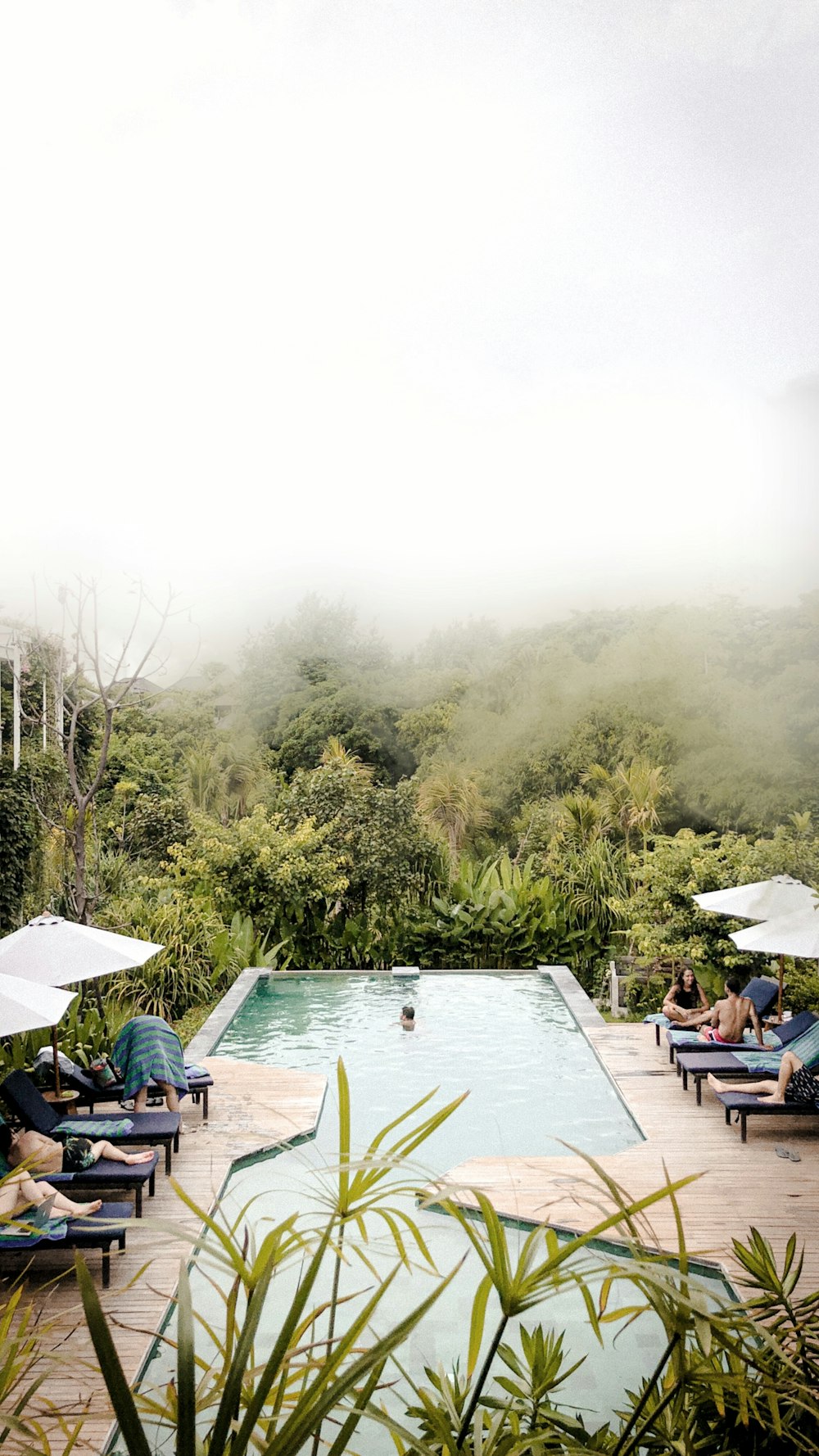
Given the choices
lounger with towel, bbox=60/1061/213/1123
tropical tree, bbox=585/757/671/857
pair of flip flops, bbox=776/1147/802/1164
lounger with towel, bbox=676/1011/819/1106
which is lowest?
pair of flip flops, bbox=776/1147/802/1164

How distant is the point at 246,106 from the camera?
11859 millimetres

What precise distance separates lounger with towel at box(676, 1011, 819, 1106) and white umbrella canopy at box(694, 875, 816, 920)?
0.68 meters

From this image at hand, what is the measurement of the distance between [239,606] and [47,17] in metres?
23.5

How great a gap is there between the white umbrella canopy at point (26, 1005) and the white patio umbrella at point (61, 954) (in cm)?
55

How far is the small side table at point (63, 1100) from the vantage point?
19.0 feet

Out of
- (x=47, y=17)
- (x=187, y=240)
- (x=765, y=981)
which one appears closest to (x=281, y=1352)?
(x=765, y=981)

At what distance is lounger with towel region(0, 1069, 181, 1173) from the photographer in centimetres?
501

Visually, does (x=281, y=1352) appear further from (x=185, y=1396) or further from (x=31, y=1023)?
(x=31, y=1023)

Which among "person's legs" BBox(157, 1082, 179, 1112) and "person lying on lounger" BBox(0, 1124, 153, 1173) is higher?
"person lying on lounger" BBox(0, 1124, 153, 1173)

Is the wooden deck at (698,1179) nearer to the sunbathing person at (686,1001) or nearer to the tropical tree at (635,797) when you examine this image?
the sunbathing person at (686,1001)

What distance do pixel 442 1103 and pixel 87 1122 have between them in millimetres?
2438

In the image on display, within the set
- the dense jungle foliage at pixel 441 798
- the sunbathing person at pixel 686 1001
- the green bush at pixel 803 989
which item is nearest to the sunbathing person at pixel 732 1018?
the sunbathing person at pixel 686 1001

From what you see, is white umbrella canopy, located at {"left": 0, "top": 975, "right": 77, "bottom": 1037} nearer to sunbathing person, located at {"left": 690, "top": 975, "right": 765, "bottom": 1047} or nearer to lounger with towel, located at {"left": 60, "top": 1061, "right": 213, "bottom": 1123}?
lounger with towel, located at {"left": 60, "top": 1061, "right": 213, "bottom": 1123}

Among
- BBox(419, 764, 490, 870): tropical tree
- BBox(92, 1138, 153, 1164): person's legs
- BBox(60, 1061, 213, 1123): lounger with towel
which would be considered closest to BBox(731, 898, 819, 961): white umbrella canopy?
BBox(60, 1061, 213, 1123): lounger with towel
